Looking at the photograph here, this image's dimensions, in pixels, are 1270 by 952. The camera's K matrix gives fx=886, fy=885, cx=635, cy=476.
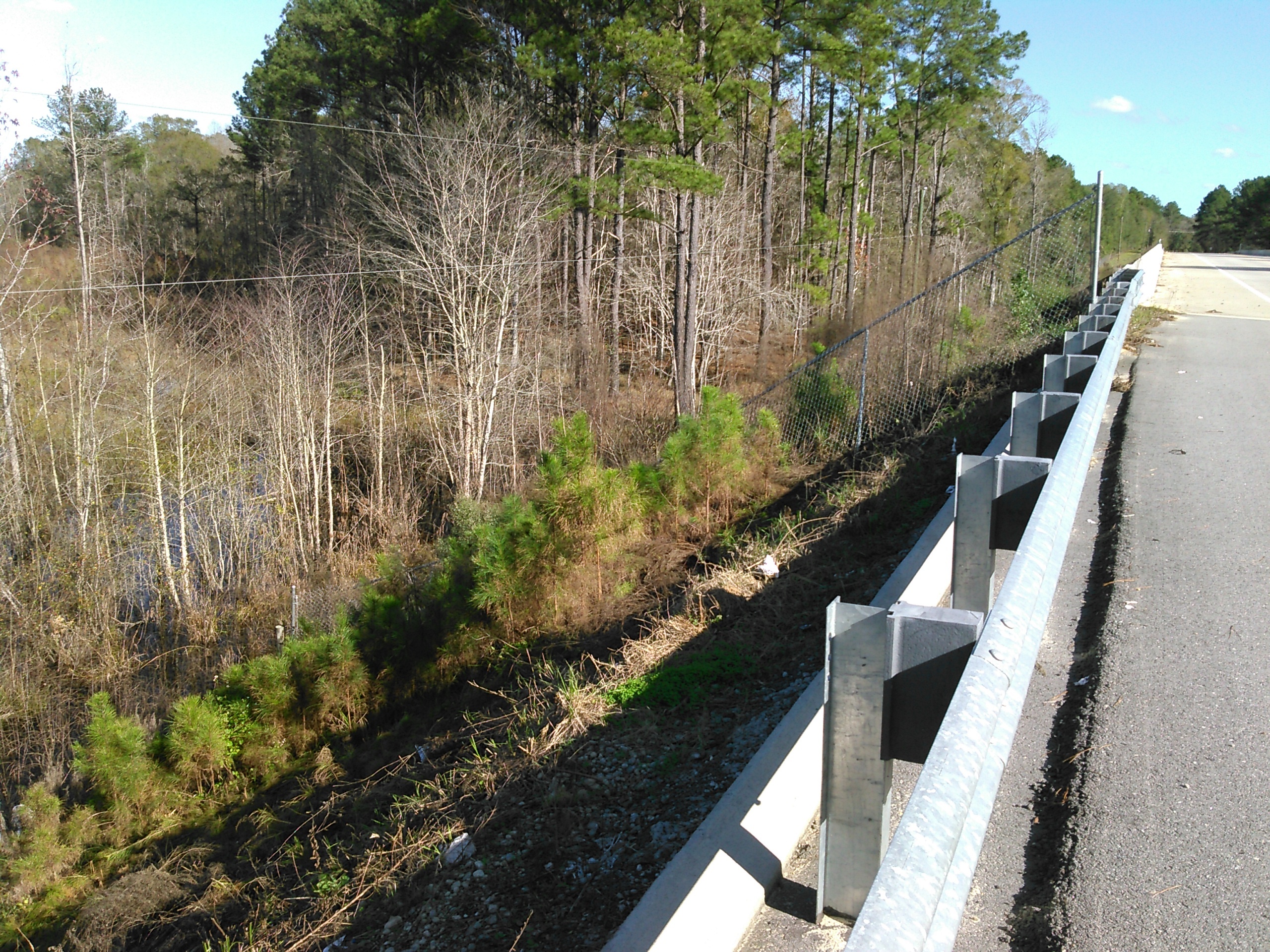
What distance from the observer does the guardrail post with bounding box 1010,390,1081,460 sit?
378 cm

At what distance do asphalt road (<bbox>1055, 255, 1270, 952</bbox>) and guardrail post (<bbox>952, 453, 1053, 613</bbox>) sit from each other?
78 centimetres

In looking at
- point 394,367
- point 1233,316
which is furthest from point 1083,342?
point 394,367

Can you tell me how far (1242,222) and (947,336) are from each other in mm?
77796

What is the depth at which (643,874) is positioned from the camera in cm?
332

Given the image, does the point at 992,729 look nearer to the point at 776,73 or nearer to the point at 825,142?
the point at 776,73

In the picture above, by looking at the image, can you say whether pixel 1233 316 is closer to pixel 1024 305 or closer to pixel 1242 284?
pixel 1024 305

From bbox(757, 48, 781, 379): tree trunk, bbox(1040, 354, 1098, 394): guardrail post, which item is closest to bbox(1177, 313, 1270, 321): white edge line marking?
bbox(1040, 354, 1098, 394): guardrail post

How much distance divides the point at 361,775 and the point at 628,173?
18787 mm

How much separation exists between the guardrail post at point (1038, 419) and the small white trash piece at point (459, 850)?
9.58 feet

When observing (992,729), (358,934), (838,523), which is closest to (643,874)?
(358,934)

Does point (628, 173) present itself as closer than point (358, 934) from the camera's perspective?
No

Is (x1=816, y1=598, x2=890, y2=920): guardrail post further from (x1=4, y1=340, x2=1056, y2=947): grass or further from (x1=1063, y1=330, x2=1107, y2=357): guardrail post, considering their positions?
(x1=1063, y1=330, x2=1107, y2=357): guardrail post

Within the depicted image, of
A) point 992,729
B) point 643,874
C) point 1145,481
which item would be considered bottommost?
point 643,874

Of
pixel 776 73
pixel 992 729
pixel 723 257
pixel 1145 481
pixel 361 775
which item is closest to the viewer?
pixel 992 729
